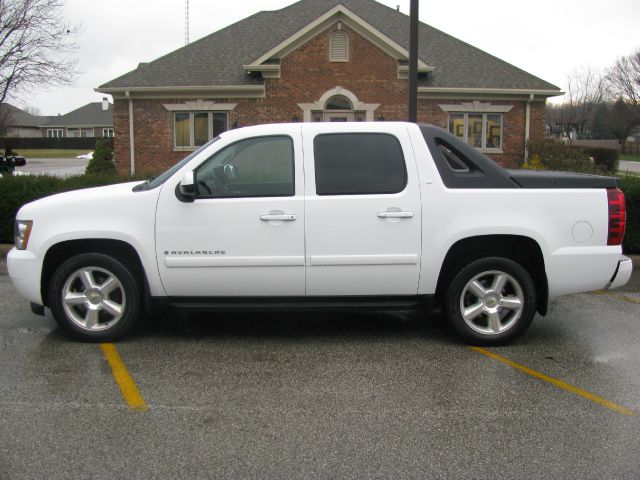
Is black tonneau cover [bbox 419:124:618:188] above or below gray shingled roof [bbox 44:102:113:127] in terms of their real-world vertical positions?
below

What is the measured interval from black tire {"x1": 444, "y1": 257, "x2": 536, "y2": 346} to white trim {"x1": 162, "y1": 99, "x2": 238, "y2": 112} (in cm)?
1676

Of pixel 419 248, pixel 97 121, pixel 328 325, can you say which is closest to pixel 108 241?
pixel 328 325

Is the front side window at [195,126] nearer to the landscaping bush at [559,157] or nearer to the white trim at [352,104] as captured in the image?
the white trim at [352,104]

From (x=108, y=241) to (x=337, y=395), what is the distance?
2440mm

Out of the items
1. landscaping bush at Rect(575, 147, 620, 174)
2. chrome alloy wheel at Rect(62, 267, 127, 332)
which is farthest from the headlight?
landscaping bush at Rect(575, 147, 620, 174)

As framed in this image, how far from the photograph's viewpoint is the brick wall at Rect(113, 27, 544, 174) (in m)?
21.3

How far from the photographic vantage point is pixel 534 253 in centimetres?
586

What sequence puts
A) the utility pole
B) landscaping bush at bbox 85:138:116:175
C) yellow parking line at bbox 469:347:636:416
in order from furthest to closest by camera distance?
1. landscaping bush at bbox 85:138:116:175
2. the utility pole
3. yellow parking line at bbox 469:347:636:416

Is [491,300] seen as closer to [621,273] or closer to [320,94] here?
[621,273]

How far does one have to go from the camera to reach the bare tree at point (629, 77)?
5712 cm

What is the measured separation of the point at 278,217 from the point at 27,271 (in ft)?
7.16

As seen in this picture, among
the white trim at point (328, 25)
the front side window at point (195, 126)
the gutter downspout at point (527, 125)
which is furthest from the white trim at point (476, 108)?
the front side window at point (195, 126)

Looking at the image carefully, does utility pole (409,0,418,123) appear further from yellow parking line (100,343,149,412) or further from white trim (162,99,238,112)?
white trim (162,99,238,112)

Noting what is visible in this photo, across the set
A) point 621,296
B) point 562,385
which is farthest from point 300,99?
point 562,385
